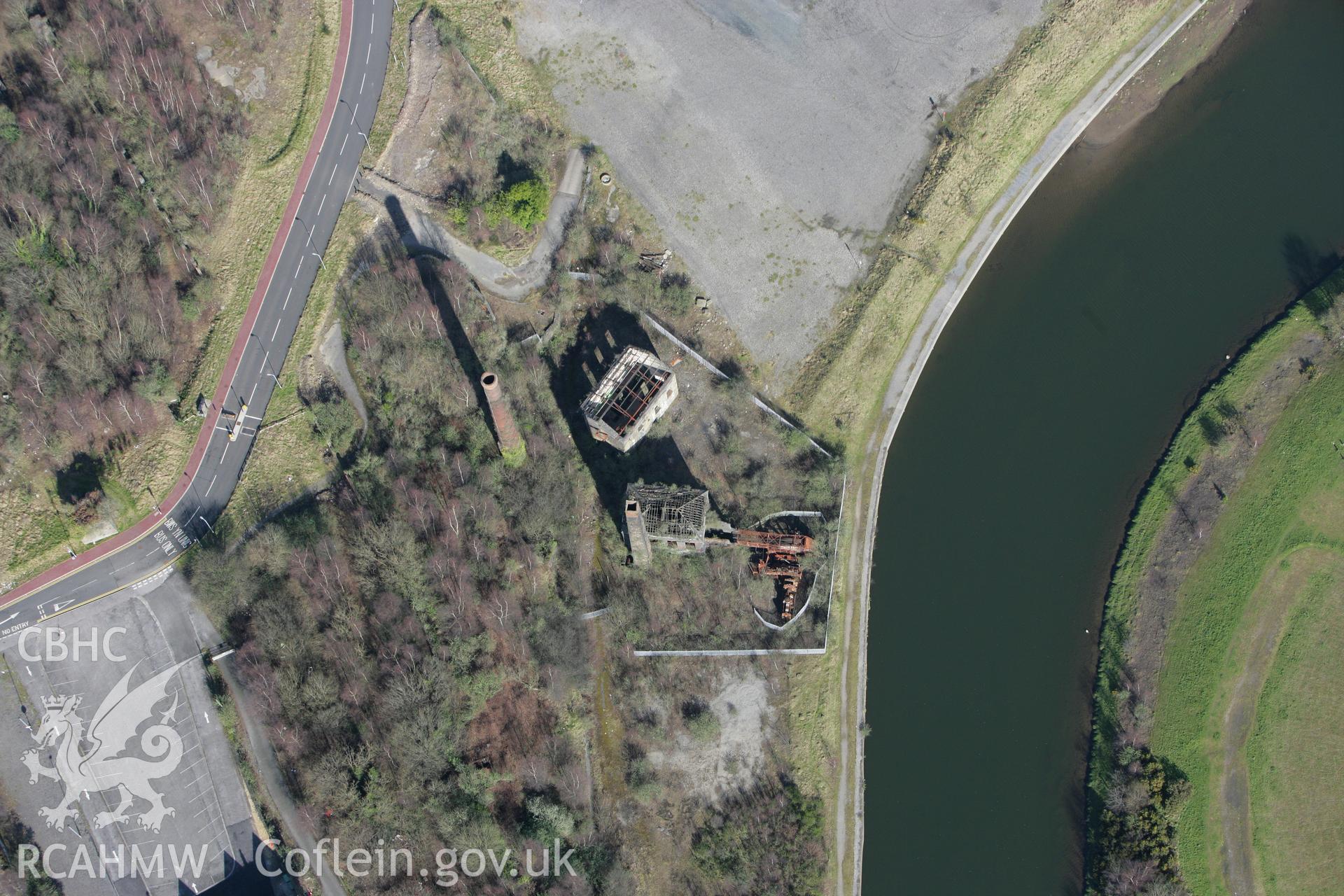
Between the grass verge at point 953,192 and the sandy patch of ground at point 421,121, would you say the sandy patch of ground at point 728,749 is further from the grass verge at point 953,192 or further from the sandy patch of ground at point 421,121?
the sandy patch of ground at point 421,121

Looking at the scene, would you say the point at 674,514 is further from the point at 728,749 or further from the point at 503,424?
the point at 728,749

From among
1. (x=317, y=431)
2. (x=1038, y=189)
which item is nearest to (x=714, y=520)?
(x=317, y=431)

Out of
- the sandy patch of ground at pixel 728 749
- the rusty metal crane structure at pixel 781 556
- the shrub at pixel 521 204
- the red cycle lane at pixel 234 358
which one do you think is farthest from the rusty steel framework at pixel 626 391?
the red cycle lane at pixel 234 358

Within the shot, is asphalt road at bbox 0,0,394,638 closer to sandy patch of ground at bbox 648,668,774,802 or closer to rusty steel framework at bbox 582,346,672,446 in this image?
rusty steel framework at bbox 582,346,672,446

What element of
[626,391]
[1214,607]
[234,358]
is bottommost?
[1214,607]

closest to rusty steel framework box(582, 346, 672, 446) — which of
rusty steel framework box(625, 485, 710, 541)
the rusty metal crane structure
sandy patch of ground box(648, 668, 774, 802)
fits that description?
rusty steel framework box(625, 485, 710, 541)

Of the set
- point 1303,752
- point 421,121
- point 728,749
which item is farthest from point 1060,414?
point 421,121

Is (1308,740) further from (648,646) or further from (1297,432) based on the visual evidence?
(648,646)
